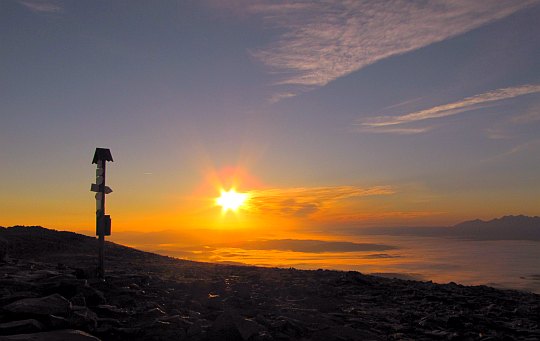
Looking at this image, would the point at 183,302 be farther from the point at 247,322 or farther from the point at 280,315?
the point at 247,322

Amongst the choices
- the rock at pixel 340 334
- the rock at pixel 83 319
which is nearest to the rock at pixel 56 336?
Answer: the rock at pixel 83 319

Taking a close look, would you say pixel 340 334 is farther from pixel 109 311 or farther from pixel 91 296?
pixel 91 296

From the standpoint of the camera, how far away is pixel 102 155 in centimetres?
1639

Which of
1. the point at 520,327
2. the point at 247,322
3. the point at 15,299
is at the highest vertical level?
the point at 15,299

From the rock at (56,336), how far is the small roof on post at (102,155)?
878 centimetres

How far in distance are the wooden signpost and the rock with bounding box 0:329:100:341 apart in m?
7.32

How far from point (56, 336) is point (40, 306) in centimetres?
188

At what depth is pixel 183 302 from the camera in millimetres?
13141

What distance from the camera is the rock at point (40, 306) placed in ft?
31.4

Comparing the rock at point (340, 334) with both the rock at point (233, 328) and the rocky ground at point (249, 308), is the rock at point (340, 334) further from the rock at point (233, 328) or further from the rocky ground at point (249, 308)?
the rock at point (233, 328)

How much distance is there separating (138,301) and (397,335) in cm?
715

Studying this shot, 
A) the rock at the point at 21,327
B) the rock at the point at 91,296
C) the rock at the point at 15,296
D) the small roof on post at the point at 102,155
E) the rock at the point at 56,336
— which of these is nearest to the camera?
the rock at the point at 56,336

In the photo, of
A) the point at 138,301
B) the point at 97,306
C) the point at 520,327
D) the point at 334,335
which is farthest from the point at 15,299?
the point at 520,327

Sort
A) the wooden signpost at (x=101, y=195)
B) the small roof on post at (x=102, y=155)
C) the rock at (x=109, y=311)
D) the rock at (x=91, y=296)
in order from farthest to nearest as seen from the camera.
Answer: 1. the small roof on post at (x=102, y=155)
2. the wooden signpost at (x=101, y=195)
3. the rock at (x=91, y=296)
4. the rock at (x=109, y=311)
